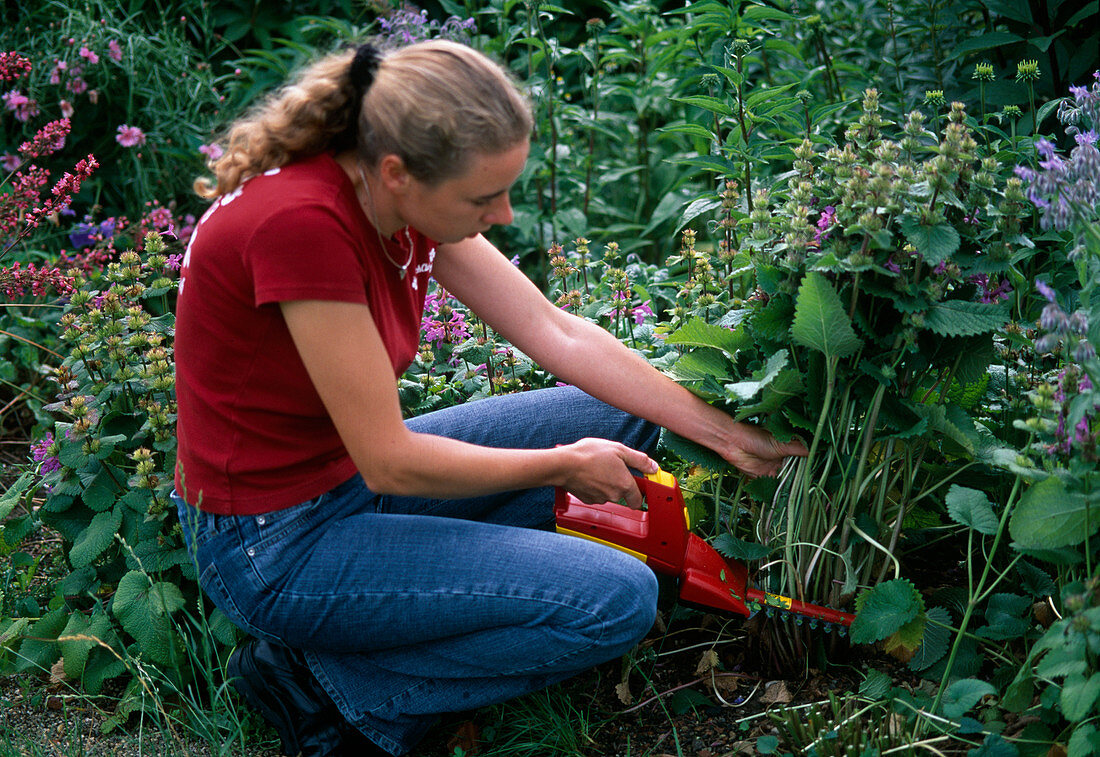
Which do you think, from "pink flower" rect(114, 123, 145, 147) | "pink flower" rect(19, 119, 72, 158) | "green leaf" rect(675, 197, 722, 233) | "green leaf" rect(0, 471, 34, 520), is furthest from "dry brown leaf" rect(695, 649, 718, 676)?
"pink flower" rect(114, 123, 145, 147)

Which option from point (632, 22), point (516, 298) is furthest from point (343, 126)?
point (632, 22)

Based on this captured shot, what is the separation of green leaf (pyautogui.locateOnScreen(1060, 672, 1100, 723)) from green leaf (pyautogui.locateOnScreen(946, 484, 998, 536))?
0.24 metres

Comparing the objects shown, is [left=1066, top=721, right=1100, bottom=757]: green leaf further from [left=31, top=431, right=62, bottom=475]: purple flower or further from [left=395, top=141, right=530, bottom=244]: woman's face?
[left=31, top=431, right=62, bottom=475]: purple flower

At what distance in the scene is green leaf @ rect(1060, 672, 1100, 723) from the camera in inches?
52.0

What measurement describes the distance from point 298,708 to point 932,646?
3.45 ft

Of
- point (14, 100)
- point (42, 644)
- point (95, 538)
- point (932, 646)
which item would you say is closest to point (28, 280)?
point (95, 538)

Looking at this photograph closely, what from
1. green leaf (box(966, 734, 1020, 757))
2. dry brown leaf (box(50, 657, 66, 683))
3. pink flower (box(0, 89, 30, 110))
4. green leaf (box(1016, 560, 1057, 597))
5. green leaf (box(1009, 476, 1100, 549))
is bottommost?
dry brown leaf (box(50, 657, 66, 683))

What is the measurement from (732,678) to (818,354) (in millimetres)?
627

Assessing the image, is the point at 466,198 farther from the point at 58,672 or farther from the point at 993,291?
the point at 58,672

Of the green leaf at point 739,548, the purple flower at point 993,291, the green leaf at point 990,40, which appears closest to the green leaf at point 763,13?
the green leaf at point 990,40

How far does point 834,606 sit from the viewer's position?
180cm

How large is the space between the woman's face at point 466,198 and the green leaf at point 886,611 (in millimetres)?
824

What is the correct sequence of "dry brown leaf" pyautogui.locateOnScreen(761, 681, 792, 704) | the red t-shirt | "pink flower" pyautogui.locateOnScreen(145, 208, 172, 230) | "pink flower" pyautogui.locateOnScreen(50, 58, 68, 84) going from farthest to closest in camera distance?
"pink flower" pyautogui.locateOnScreen(50, 58, 68, 84) → "pink flower" pyautogui.locateOnScreen(145, 208, 172, 230) → "dry brown leaf" pyautogui.locateOnScreen(761, 681, 792, 704) → the red t-shirt

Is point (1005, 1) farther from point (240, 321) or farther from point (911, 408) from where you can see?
point (240, 321)
